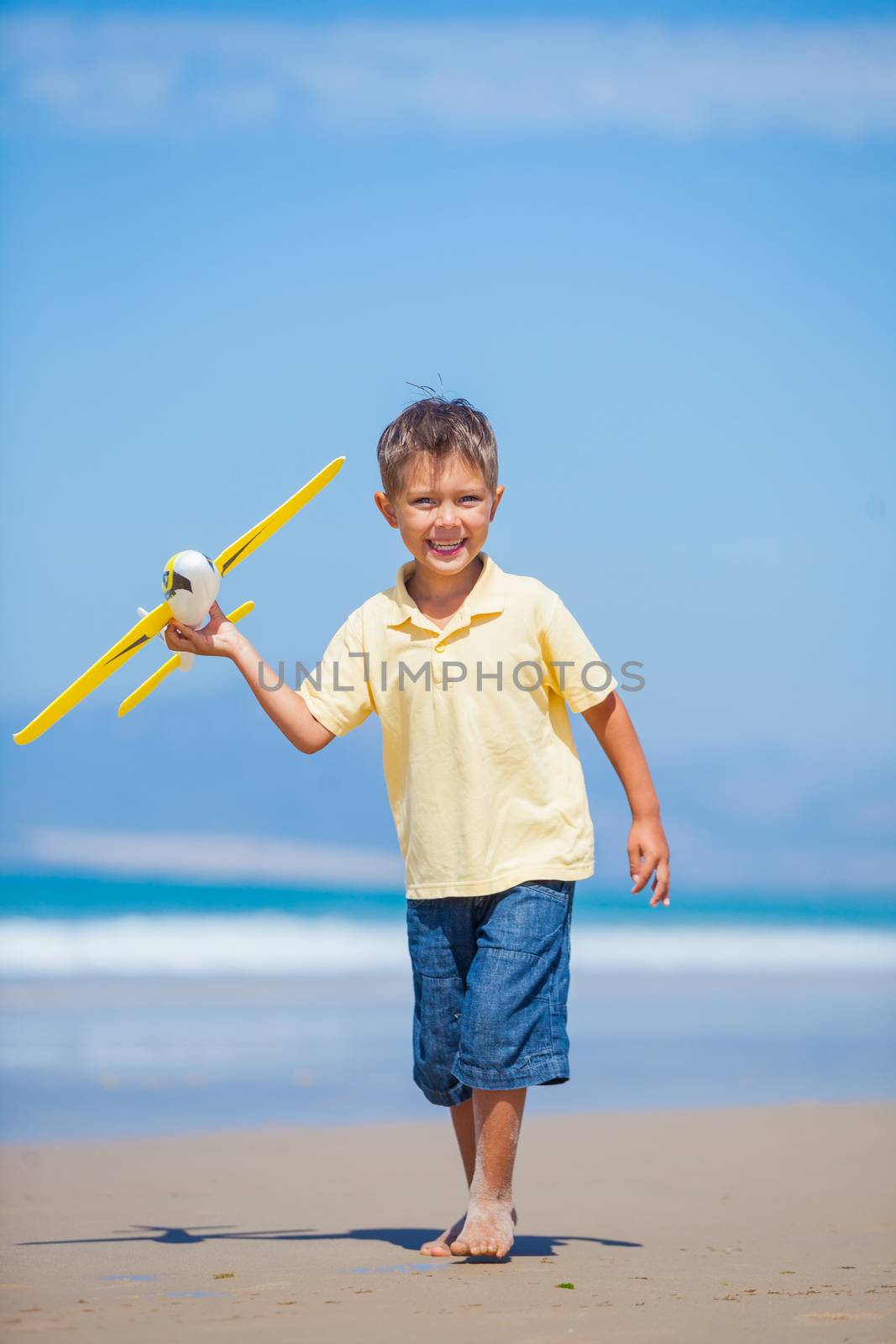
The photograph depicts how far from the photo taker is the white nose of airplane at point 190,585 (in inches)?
121

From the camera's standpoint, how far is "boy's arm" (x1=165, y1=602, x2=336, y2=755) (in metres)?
3.14

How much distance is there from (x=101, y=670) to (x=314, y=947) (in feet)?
37.1

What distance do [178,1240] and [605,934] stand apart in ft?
38.4

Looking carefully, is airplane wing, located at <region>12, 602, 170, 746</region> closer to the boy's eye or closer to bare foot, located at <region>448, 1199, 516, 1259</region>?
the boy's eye

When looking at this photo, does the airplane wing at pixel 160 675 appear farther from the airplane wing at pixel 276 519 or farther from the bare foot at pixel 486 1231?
the bare foot at pixel 486 1231

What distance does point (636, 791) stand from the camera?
3.27m

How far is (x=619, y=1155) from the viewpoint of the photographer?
14.7ft

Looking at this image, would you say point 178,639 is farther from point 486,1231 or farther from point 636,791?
point 486,1231

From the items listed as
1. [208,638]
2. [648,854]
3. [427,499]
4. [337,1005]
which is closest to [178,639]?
[208,638]

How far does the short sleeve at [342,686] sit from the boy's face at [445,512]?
0.80 feet

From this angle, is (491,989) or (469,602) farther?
(469,602)

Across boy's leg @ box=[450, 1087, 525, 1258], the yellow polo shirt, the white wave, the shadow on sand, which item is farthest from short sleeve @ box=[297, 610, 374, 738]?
the white wave

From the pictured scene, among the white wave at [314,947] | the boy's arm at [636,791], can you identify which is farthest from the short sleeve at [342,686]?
the white wave at [314,947]

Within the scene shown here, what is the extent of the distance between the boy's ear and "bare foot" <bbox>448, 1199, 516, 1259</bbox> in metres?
1.43
